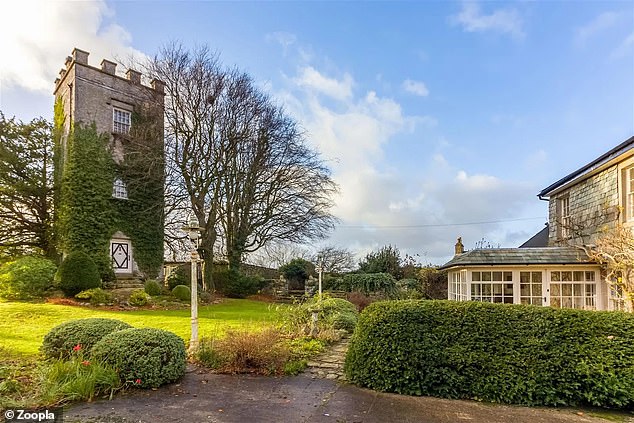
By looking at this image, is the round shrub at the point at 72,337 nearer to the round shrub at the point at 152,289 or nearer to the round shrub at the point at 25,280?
the round shrub at the point at 25,280

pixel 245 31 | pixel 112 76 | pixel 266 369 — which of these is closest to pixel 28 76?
pixel 245 31

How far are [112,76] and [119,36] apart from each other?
12.2 meters

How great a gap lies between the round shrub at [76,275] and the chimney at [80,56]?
31.5 ft

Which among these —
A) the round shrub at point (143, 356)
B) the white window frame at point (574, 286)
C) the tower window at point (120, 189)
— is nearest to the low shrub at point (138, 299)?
the tower window at point (120, 189)

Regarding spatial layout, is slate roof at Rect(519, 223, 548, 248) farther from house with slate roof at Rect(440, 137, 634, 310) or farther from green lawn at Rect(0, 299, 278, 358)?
green lawn at Rect(0, 299, 278, 358)

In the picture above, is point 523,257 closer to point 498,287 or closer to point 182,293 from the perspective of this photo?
point 498,287

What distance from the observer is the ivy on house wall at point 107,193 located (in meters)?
17.4

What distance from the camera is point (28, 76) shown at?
8383mm

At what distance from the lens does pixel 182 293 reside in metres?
16.5

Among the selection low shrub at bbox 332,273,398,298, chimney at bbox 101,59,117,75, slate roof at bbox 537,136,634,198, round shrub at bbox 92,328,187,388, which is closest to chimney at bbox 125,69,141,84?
chimney at bbox 101,59,117,75

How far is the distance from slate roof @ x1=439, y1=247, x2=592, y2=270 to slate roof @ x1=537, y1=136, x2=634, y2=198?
8.46ft

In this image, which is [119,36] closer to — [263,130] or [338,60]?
[338,60]

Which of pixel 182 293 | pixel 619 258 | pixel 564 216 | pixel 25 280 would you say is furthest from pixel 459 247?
pixel 25 280

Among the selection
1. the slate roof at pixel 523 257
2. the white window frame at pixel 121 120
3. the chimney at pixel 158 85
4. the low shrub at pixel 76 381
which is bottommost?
the low shrub at pixel 76 381
